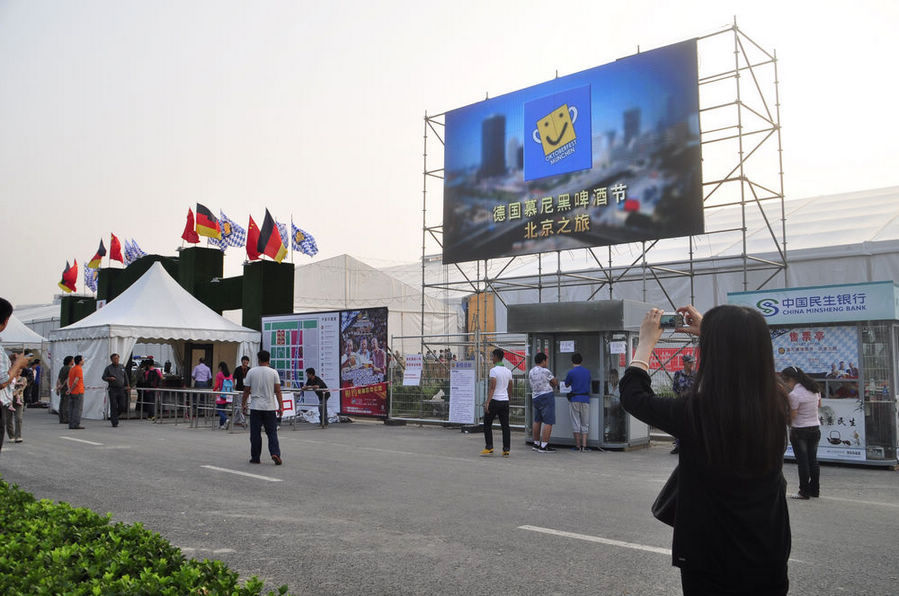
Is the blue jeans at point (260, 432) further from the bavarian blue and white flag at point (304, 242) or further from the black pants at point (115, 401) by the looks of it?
the bavarian blue and white flag at point (304, 242)

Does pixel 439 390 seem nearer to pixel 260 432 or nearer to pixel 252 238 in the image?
pixel 260 432

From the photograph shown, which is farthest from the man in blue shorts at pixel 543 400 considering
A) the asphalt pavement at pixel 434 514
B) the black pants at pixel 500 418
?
the black pants at pixel 500 418

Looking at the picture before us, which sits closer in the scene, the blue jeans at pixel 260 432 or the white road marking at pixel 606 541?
the white road marking at pixel 606 541

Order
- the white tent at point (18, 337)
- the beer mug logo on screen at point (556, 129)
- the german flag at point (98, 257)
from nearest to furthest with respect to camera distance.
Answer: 1. the beer mug logo on screen at point (556, 129)
2. the white tent at point (18, 337)
3. the german flag at point (98, 257)

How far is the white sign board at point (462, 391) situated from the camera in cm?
1766

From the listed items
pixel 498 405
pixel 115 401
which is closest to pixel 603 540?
pixel 498 405

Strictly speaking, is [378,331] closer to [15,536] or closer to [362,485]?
[362,485]

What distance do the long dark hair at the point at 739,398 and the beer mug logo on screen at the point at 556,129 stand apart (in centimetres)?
1772

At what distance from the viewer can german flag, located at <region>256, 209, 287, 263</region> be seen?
2459 cm

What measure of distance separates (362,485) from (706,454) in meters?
7.47

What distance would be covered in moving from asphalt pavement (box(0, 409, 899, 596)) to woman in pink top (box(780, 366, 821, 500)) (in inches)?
11.5

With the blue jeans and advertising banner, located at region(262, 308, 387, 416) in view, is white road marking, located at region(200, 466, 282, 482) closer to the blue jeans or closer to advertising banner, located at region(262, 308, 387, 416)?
the blue jeans

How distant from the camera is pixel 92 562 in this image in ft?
13.0

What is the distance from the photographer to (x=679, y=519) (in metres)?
2.60
